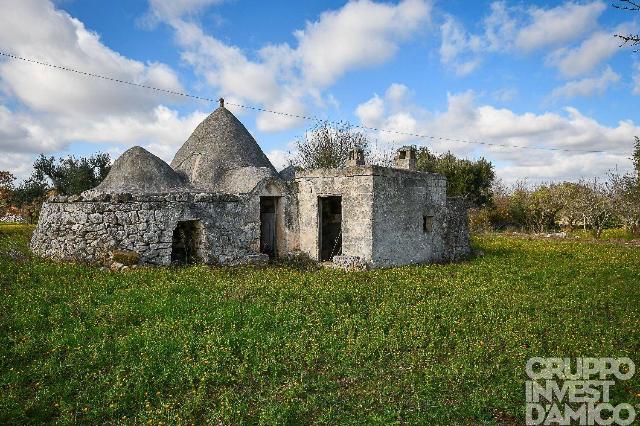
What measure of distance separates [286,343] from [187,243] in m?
7.81

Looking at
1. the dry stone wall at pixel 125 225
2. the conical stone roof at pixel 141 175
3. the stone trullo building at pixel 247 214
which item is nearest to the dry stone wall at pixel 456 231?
the stone trullo building at pixel 247 214

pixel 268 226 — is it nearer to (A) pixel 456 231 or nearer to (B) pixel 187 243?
(B) pixel 187 243

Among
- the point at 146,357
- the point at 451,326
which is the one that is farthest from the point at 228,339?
the point at 451,326

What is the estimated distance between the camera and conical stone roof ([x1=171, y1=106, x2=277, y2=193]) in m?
14.6

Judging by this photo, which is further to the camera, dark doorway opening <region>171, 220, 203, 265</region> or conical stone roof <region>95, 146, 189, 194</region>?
conical stone roof <region>95, 146, 189, 194</region>

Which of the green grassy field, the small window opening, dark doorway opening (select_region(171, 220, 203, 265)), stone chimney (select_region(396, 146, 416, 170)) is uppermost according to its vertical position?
stone chimney (select_region(396, 146, 416, 170))

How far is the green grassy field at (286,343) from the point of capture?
465 centimetres

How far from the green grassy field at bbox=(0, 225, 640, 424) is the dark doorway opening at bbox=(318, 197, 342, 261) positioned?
14.1 feet

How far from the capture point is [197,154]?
52.6 ft

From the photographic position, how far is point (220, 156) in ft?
52.0

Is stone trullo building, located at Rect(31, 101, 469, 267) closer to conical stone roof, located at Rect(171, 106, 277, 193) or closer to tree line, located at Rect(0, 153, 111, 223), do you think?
conical stone roof, located at Rect(171, 106, 277, 193)

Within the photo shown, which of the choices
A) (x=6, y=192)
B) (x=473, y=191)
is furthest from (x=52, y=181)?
(x=473, y=191)

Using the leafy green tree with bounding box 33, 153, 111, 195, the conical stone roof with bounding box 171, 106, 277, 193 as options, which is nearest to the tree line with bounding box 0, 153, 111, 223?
the leafy green tree with bounding box 33, 153, 111, 195

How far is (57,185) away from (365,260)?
26.1m
